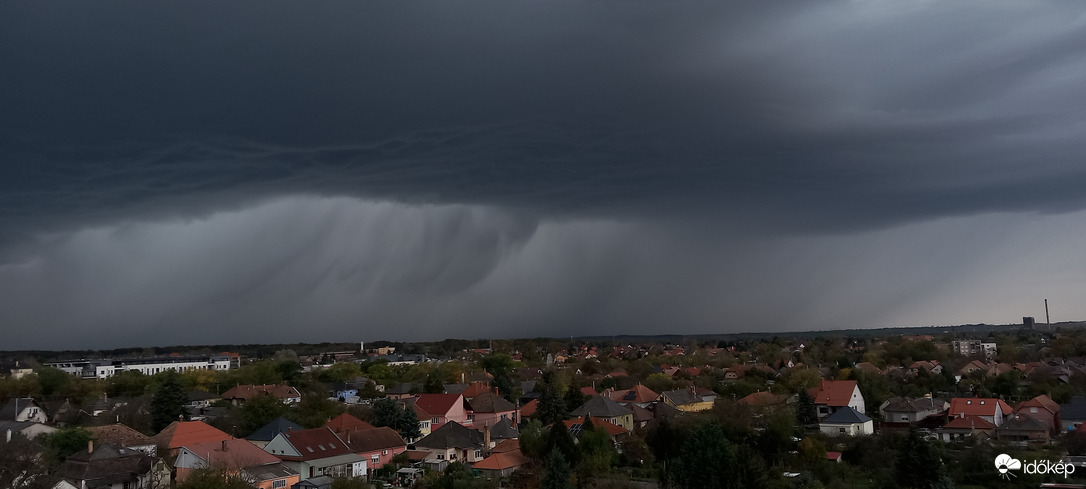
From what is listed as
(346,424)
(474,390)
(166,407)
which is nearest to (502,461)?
(346,424)

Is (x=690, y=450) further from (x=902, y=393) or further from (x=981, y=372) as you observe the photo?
(x=981, y=372)

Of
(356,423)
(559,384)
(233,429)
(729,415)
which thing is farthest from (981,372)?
(233,429)

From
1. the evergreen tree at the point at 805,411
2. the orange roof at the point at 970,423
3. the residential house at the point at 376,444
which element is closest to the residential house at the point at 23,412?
the residential house at the point at 376,444

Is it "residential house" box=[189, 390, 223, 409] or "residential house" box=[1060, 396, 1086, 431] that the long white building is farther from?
"residential house" box=[1060, 396, 1086, 431]

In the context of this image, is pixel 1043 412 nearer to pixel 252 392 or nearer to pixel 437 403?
pixel 437 403

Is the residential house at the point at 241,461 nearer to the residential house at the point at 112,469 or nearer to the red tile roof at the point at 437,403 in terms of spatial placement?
the residential house at the point at 112,469
